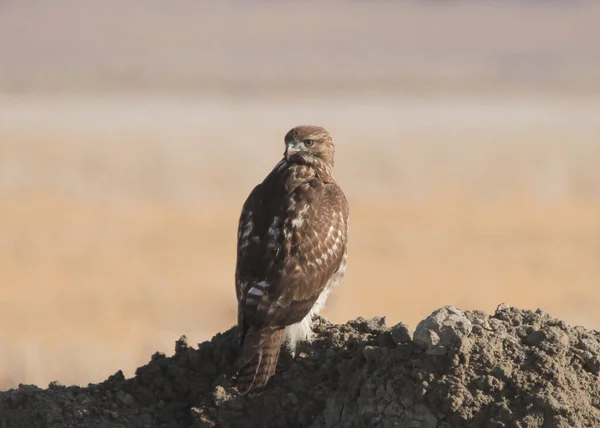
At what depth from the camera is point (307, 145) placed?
919 centimetres

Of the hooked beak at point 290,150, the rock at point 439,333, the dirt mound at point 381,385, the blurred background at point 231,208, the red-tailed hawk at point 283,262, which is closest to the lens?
the dirt mound at point 381,385

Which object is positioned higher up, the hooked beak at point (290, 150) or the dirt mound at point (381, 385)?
the hooked beak at point (290, 150)

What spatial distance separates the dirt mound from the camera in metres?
7.03

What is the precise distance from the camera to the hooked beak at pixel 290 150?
29.7 feet

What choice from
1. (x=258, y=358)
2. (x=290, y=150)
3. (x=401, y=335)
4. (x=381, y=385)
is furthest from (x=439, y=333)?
(x=290, y=150)

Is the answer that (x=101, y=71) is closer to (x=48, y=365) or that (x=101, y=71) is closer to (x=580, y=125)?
(x=580, y=125)

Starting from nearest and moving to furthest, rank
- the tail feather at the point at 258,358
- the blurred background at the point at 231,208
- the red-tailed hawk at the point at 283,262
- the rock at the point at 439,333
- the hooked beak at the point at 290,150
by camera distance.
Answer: the rock at the point at 439,333, the tail feather at the point at 258,358, the red-tailed hawk at the point at 283,262, the hooked beak at the point at 290,150, the blurred background at the point at 231,208

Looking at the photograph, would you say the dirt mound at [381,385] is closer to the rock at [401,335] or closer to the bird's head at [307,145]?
the rock at [401,335]

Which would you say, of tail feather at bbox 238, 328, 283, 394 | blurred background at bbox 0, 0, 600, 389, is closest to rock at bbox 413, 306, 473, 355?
tail feather at bbox 238, 328, 283, 394

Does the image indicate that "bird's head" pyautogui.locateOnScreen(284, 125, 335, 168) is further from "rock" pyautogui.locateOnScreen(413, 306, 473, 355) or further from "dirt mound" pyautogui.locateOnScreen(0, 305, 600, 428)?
"rock" pyautogui.locateOnScreen(413, 306, 473, 355)

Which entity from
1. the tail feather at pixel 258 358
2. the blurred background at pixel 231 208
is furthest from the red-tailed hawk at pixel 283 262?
the blurred background at pixel 231 208

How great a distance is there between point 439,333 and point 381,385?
0.44 metres

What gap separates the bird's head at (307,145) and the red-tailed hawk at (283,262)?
169 mm

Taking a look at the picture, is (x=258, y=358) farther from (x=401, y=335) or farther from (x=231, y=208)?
(x=231, y=208)
